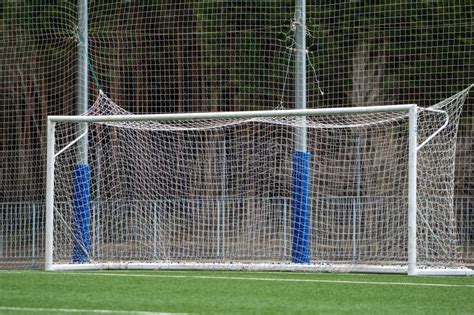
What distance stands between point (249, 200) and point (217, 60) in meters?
5.50

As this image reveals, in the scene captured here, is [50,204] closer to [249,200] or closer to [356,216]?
[249,200]

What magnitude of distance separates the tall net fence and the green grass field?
703cm

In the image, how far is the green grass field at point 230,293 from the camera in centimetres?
803

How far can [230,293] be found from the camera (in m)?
9.21

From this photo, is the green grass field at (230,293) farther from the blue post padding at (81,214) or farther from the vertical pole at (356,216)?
the vertical pole at (356,216)

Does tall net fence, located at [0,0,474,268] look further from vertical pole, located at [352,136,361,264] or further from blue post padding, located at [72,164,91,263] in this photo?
blue post padding, located at [72,164,91,263]

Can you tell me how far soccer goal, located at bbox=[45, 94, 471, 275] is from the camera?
12.4m

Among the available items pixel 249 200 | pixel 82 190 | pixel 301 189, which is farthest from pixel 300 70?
pixel 82 190

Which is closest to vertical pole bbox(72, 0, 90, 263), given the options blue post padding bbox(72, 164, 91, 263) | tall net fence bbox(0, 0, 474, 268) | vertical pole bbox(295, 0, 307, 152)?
blue post padding bbox(72, 164, 91, 263)

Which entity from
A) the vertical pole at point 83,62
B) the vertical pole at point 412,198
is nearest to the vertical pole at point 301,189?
the vertical pole at point 412,198

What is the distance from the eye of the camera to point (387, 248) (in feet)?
44.7

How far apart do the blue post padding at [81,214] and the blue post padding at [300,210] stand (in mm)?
2919

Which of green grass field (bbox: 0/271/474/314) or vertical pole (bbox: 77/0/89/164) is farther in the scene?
vertical pole (bbox: 77/0/89/164)

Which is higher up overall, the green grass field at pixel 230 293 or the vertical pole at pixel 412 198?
the vertical pole at pixel 412 198
